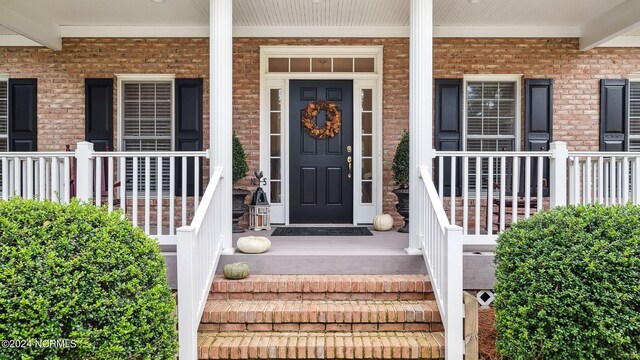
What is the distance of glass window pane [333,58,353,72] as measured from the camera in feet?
21.7

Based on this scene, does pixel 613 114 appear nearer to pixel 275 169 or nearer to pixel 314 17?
pixel 314 17

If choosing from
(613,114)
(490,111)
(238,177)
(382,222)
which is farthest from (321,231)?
(613,114)

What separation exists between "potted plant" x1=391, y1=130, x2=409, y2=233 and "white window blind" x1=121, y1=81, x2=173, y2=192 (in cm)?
330

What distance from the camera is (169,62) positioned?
6.50 m

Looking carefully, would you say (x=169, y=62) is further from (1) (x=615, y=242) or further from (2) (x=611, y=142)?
(2) (x=611, y=142)

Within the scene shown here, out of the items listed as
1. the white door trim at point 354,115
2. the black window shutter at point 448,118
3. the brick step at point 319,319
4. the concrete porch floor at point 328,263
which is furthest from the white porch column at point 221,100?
the black window shutter at point 448,118

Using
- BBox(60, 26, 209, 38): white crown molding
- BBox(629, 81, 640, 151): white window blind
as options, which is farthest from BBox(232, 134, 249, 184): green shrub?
BBox(629, 81, 640, 151): white window blind

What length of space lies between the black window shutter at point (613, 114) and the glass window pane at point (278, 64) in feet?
14.9

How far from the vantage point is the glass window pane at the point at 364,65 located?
6648mm

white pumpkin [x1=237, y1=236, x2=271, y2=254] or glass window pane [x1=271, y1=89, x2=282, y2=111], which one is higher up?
glass window pane [x1=271, y1=89, x2=282, y2=111]

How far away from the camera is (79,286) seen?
7.55ft

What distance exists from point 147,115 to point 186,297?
4.26 metres

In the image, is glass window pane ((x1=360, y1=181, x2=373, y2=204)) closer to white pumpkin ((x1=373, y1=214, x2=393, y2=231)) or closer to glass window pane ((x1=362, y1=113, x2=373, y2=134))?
white pumpkin ((x1=373, y1=214, x2=393, y2=231))

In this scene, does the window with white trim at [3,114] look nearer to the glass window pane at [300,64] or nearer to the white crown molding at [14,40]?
the white crown molding at [14,40]
